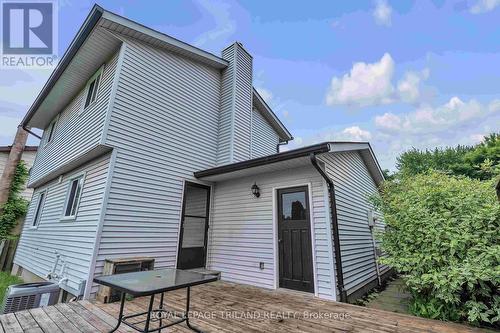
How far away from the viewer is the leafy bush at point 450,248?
3039mm

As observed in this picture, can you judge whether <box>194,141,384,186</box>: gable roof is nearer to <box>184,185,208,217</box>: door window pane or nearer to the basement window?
<box>184,185,208,217</box>: door window pane

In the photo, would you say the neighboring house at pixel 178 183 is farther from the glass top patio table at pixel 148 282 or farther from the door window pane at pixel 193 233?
the glass top patio table at pixel 148 282

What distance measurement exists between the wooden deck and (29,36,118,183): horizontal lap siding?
9.91 ft

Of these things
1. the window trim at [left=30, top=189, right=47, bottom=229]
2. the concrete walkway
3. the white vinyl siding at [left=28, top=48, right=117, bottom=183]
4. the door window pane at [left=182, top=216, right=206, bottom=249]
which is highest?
the white vinyl siding at [left=28, top=48, right=117, bottom=183]

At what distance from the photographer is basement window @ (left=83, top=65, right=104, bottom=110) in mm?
6230

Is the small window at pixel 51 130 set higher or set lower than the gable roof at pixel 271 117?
lower

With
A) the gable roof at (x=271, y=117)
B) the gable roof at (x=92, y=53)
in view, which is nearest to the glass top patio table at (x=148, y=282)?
the gable roof at (x=92, y=53)

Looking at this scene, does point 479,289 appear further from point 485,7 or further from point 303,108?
point 303,108

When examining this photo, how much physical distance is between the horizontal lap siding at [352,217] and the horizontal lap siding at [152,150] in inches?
144

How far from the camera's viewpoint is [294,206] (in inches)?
196

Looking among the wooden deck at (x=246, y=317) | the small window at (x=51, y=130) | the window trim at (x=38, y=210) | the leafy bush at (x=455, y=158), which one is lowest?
the wooden deck at (x=246, y=317)

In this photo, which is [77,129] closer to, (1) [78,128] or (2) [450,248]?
(1) [78,128]

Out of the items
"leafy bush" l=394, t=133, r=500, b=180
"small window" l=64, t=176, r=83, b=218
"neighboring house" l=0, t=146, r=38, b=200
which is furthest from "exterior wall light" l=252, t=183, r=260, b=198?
"leafy bush" l=394, t=133, r=500, b=180

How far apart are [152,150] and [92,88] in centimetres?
303
